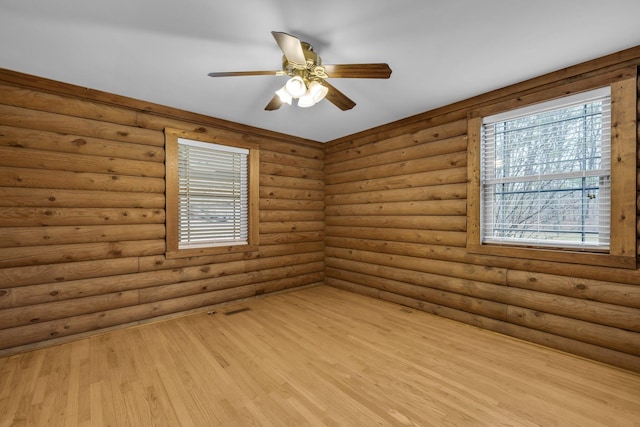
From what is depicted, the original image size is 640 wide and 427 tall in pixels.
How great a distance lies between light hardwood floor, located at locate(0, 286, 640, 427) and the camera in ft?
5.75

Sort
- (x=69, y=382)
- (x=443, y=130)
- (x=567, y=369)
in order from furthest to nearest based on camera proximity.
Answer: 1. (x=443, y=130)
2. (x=567, y=369)
3. (x=69, y=382)

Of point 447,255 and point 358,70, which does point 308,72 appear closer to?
point 358,70

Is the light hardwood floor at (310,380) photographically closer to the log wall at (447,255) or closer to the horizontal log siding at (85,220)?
the log wall at (447,255)

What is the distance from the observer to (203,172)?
145 inches

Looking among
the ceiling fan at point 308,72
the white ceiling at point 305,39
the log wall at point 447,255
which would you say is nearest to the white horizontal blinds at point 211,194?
the white ceiling at point 305,39

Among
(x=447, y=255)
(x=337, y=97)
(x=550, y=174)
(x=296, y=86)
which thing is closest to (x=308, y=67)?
(x=296, y=86)

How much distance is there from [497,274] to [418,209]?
46.4 inches

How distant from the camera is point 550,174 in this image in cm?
264

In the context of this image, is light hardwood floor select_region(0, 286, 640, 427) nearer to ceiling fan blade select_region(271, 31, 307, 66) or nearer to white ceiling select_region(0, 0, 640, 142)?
ceiling fan blade select_region(271, 31, 307, 66)

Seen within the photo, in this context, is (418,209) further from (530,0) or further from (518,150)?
(530,0)

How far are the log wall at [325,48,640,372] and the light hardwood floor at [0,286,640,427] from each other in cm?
25

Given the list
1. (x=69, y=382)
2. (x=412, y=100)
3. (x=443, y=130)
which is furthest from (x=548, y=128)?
(x=69, y=382)

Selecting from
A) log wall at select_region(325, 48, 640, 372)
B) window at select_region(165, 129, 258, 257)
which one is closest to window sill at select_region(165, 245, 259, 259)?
window at select_region(165, 129, 258, 257)

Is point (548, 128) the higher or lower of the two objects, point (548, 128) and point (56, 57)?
the lower
